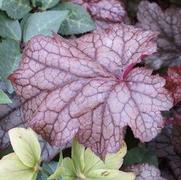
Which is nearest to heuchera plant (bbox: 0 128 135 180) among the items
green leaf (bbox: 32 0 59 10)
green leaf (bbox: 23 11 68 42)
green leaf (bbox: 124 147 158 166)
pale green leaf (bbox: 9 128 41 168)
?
pale green leaf (bbox: 9 128 41 168)

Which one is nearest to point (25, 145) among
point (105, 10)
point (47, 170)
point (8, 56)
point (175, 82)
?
point (47, 170)

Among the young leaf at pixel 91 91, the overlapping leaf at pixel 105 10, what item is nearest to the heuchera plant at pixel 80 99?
the young leaf at pixel 91 91

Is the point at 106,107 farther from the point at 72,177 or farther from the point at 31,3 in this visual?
the point at 31,3

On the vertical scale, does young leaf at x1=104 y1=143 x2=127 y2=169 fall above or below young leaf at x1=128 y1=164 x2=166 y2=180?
above

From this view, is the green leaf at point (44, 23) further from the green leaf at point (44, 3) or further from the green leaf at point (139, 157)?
the green leaf at point (139, 157)

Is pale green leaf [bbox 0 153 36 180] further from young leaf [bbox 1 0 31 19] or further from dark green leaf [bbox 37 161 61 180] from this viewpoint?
young leaf [bbox 1 0 31 19]
